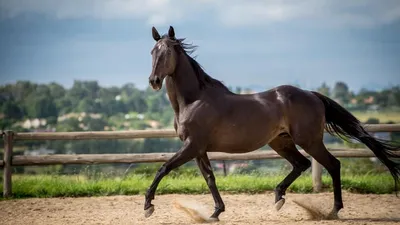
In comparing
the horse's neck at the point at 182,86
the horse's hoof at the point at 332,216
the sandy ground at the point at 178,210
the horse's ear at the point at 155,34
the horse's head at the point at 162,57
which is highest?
the horse's ear at the point at 155,34

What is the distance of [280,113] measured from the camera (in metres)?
7.55

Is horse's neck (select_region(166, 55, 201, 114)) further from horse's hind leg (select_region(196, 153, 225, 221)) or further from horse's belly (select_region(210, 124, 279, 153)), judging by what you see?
horse's hind leg (select_region(196, 153, 225, 221))

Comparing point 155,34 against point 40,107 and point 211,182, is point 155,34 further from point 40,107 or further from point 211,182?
point 40,107

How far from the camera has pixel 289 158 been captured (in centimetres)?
805

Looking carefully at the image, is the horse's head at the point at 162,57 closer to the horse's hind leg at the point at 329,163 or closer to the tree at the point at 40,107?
the horse's hind leg at the point at 329,163

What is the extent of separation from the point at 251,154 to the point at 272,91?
2696 mm

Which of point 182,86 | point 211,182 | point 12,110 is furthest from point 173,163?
point 12,110

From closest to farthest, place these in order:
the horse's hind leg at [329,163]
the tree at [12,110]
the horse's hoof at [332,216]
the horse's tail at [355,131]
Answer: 1. the horse's hoof at [332,216]
2. the horse's hind leg at [329,163]
3. the horse's tail at [355,131]
4. the tree at [12,110]

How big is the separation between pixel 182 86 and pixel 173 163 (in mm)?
973

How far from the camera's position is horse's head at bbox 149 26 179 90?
6922 mm

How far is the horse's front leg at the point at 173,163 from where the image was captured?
Answer: 6.96 meters

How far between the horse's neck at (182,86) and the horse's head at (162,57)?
0.37 ft

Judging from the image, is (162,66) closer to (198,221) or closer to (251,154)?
(198,221)

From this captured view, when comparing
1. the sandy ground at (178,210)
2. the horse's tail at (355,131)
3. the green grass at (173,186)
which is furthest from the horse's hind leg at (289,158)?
the green grass at (173,186)
